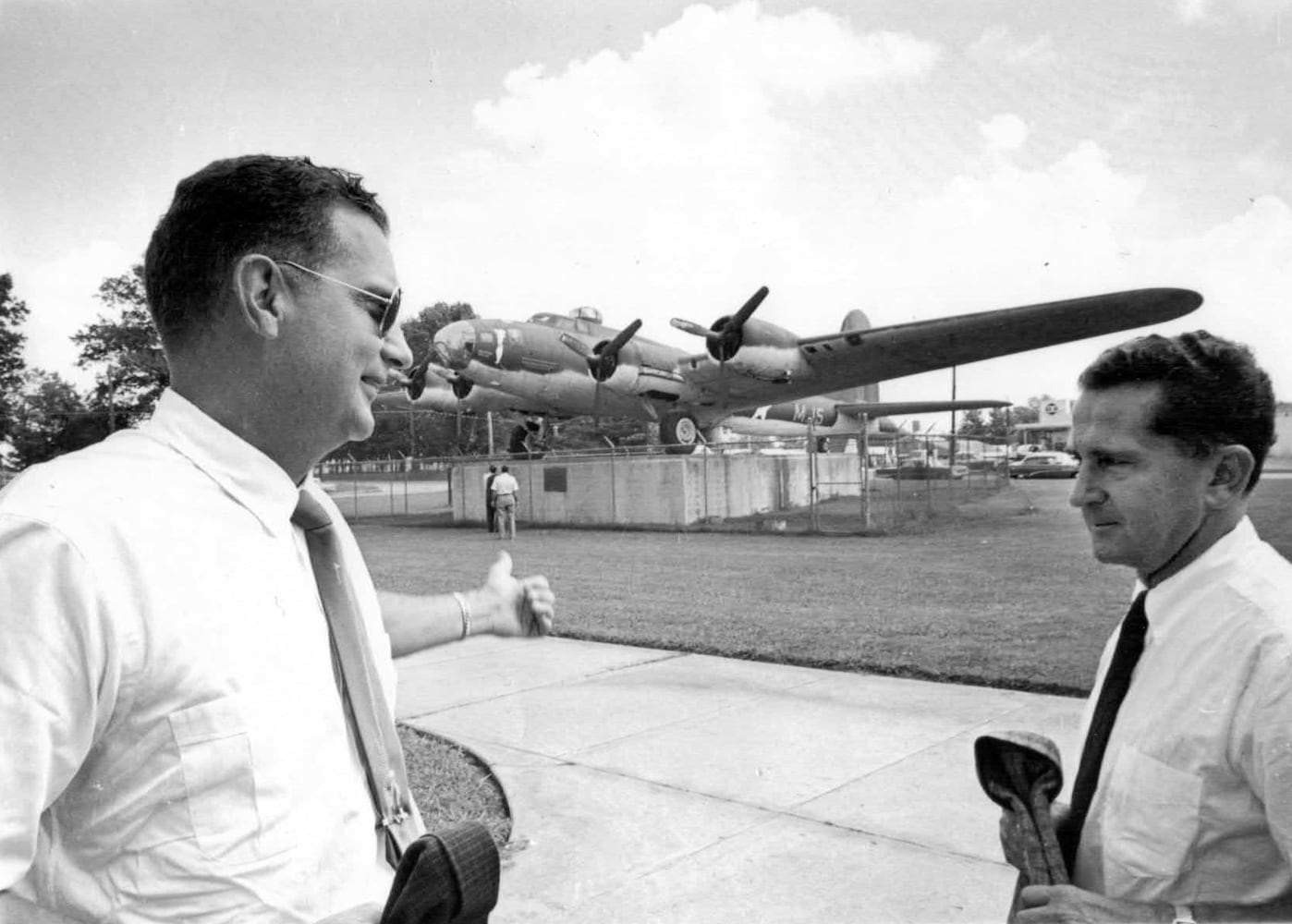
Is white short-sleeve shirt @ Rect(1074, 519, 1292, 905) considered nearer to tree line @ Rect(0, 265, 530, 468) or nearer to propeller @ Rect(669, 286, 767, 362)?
tree line @ Rect(0, 265, 530, 468)

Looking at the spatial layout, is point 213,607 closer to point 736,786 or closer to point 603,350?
point 736,786

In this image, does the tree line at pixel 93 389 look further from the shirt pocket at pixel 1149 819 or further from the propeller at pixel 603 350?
the propeller at pixel 603 350

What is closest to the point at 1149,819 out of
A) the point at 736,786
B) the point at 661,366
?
the point at 736,786

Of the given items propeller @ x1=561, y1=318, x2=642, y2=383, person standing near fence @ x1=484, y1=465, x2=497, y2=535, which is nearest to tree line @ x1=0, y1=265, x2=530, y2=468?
person standing near fence @ x1=484, y1=465, x2=497, y2=535

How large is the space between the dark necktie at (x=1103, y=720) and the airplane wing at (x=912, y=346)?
289cm

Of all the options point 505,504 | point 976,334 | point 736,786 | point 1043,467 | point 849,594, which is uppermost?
point 976,334

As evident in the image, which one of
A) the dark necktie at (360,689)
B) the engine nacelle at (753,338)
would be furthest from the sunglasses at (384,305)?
the engine nacelle at (753,338)

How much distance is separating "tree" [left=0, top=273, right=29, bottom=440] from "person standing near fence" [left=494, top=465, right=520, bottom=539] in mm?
12326

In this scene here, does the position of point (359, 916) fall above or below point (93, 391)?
below

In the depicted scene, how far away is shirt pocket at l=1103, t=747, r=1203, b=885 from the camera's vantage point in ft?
4.42

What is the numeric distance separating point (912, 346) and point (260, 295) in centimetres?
1592

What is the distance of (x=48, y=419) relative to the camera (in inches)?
140

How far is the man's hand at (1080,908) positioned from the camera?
1.33m

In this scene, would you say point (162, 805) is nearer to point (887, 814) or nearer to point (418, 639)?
point (418, 639)
